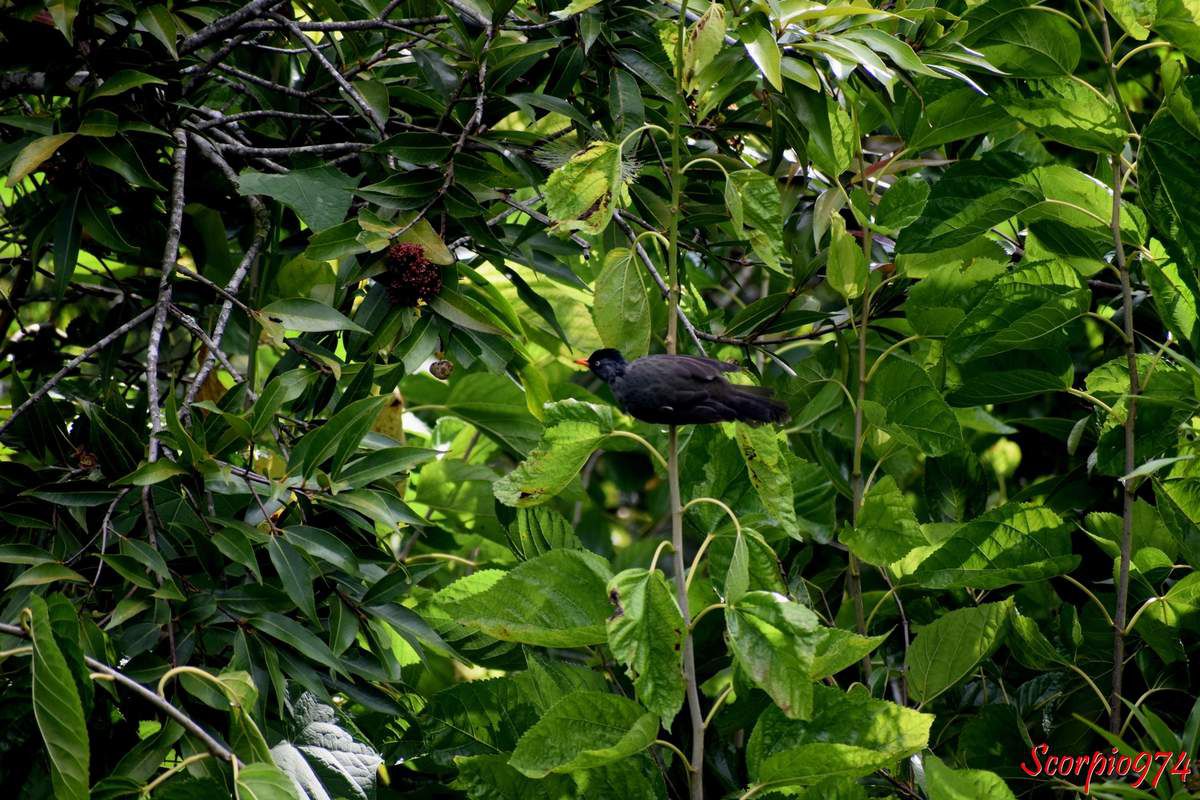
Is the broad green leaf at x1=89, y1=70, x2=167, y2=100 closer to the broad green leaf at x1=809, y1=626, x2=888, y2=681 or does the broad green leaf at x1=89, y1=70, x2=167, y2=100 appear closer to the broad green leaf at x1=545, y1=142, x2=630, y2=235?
the broad green leaf at x1=545, y1=142, x2=630, y2=235

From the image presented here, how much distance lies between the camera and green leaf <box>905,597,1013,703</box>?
190 centimetres

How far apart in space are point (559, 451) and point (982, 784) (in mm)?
681

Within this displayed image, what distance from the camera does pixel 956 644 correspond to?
191 centimetres

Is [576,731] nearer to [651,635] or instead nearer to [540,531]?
[651,635]

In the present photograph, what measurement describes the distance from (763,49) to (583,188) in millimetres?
316

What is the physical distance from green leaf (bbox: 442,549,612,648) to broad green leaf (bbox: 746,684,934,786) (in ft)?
0.89

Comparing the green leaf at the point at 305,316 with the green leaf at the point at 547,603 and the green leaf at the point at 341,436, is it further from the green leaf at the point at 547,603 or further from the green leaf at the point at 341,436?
the green leaf at the point at 547,603

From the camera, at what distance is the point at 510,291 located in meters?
2.97

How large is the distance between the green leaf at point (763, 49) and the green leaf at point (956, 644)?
88 cm

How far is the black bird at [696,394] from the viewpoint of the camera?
1.75m

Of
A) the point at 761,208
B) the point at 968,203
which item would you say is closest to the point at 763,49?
the point at 761,208

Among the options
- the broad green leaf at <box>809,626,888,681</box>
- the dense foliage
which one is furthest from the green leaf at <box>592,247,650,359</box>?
the broad green leaf at <box>809,626,888,681</box>

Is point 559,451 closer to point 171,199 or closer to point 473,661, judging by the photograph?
point 473,661

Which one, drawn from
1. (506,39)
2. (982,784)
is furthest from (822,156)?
(982,784)
